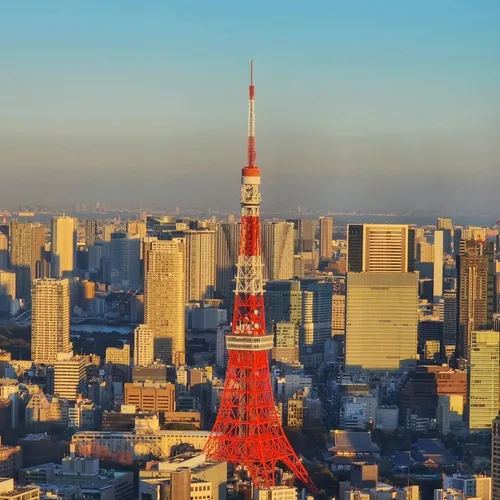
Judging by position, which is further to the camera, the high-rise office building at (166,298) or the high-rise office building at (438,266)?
the high-rise office building at (166,298)

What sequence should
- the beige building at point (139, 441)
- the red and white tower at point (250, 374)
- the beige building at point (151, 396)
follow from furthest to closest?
1. the beige building at point (151, 396)
2. the beige building at point (139, 441)
3. the red and white tower at point (250, 374)

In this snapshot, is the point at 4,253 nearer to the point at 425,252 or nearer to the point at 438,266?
the point at 438,266

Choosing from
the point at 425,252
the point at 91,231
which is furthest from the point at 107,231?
the point at 425,252

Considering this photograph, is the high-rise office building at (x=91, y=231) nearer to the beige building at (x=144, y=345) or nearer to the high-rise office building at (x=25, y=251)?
the high-rise office building at (x=25, y=251)

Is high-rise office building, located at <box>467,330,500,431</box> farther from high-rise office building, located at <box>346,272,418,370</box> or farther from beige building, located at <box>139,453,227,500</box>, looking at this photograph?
beige building, located at <box>139,453,227,500</box>

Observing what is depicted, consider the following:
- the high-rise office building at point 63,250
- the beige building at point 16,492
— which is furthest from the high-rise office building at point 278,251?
the beige building at point 16,492

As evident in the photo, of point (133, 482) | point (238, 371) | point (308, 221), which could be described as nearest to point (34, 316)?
point (308, 221)
